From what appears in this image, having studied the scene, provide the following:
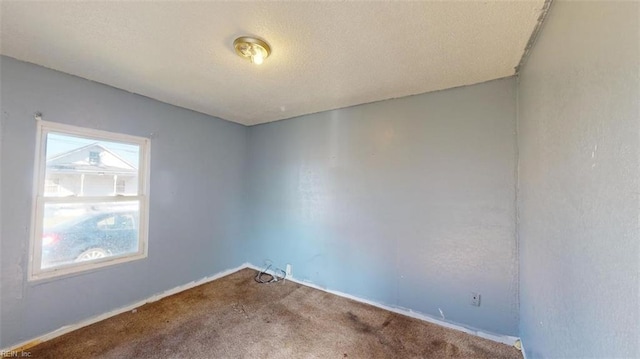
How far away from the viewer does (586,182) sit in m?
0.94

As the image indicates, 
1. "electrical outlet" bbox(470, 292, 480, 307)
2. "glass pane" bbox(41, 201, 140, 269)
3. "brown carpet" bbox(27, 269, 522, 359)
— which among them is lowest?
"brown carpet" bbox(27, 269, 522, 359)

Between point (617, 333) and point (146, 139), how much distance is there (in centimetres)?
355

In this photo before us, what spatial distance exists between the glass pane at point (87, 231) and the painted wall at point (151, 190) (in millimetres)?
135

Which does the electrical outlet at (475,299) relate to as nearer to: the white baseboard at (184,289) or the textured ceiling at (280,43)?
the white baseboard at (184,289)

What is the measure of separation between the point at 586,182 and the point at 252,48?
6.20 ft

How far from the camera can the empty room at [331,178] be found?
39.4 inches

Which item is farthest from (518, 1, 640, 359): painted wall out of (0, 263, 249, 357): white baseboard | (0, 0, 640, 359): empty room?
(0, 263, 249, 357): white baseboard

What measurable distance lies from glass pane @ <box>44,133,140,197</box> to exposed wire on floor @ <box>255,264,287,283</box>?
186cm

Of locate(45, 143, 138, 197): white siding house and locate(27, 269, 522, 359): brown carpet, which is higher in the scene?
locate(45, 143, 138, 197): white siding house

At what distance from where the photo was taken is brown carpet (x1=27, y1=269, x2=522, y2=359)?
1.89 m

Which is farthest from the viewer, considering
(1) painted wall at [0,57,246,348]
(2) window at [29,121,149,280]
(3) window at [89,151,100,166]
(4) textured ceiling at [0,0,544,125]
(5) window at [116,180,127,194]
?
(5) window at [116,180,127,194]

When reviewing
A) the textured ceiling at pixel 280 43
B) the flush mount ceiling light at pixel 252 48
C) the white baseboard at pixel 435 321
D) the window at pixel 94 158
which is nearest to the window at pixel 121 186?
the window at pixel 94 158

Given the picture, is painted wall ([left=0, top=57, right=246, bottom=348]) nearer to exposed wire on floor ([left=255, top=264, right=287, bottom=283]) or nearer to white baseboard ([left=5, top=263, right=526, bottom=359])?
white baseboard ([left=5, top=263, right=526, bottom=359])

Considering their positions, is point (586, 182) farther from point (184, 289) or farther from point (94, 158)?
point (184, 289)
